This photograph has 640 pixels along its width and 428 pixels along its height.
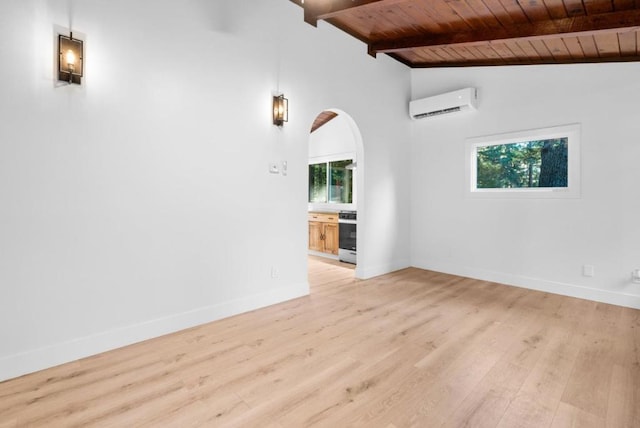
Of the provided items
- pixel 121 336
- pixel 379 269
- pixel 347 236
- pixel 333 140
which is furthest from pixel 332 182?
pixel 121 336

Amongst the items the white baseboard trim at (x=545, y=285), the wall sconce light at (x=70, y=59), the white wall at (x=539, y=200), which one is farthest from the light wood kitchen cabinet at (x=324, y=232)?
the wall sconce light at (x=70, y=59)

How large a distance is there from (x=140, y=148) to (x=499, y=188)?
174 inches

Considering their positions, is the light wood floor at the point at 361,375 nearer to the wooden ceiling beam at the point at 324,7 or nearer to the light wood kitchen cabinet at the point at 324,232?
the light wood kitchen cabinet at the point at 324,232

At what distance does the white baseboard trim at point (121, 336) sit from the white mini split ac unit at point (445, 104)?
11.4 ft

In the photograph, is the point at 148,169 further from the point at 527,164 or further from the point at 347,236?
the point at 527,164

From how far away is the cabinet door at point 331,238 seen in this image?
6.11m

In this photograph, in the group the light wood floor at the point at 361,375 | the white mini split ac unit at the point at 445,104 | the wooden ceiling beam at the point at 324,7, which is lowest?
the light wood floor at the point at 361,375

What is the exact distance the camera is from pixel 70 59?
7.30ft

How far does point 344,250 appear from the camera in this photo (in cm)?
587

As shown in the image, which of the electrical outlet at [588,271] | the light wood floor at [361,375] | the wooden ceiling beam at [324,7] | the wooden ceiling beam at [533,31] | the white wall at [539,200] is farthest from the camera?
the electrical outlet at [588,271]

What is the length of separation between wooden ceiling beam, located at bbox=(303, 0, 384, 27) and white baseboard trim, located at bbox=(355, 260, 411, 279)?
10.3 ft

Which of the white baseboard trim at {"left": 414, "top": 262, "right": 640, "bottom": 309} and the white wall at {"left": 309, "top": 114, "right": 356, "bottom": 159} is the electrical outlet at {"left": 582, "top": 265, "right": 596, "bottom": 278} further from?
the white wall at {"left": 309, "top": 114, "right": 356, "bottom": 159}

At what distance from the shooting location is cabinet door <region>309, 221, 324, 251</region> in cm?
647

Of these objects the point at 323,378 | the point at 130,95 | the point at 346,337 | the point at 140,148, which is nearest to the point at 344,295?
the point at 346,337
